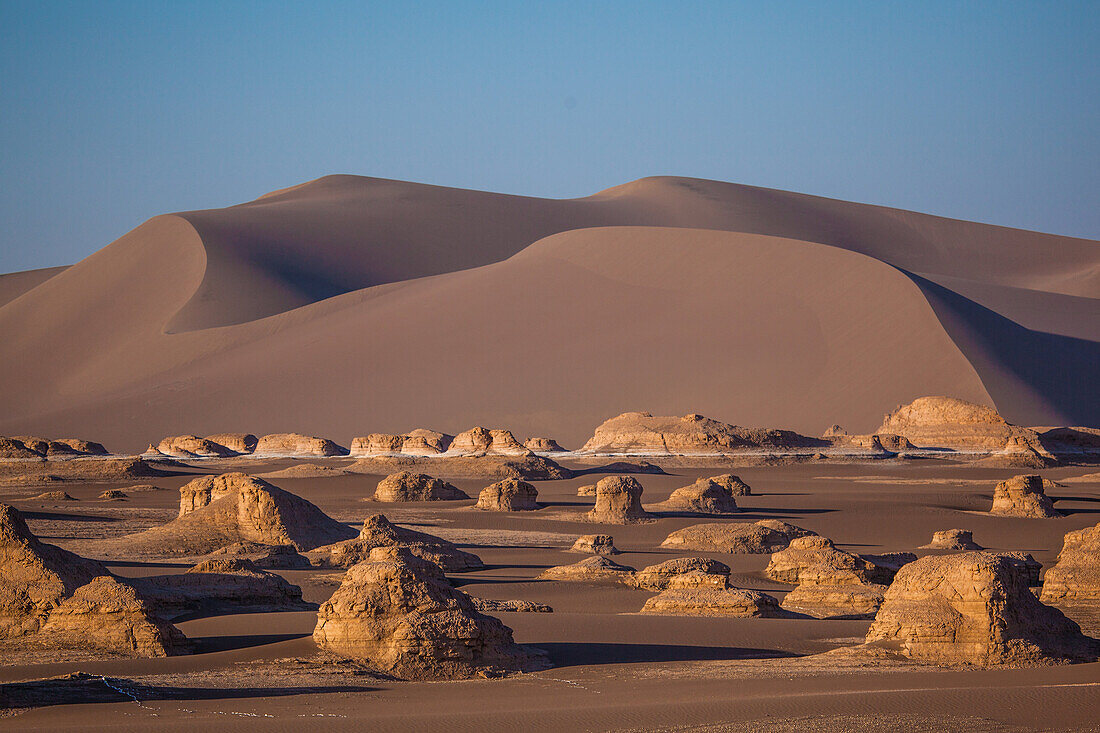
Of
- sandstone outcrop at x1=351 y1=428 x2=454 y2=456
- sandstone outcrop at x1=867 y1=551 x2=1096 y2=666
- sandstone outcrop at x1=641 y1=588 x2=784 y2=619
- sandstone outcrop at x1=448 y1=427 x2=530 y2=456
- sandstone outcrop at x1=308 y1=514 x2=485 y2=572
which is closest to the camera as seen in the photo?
sandstone outcrop at x1=867 y1=551 x2=1096 y2=666

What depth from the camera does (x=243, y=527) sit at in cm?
1586

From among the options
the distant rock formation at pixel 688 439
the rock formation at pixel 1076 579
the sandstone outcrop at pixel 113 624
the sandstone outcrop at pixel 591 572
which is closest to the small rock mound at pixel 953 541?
the rock formation at pixel 1076 579

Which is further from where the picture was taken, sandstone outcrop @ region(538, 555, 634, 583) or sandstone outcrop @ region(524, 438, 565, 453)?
sandstone outcrop @ region(524, 438, 565, 453)

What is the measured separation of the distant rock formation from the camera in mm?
40156

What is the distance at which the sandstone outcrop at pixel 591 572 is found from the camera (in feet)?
45.6

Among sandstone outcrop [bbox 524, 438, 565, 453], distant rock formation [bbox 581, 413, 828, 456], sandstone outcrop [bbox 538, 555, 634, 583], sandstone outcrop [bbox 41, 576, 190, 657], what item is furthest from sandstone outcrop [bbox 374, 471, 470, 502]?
sandstone outcrop [bbox 524, 438, 565, 453]

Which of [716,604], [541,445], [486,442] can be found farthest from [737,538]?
[541,445]

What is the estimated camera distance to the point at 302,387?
69.2 m

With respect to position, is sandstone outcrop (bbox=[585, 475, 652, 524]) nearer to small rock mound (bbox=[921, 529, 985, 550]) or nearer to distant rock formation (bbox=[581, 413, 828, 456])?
small rock mound (bbox=[921, 529, 985, 550])

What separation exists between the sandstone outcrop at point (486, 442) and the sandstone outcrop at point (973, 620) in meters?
30.7

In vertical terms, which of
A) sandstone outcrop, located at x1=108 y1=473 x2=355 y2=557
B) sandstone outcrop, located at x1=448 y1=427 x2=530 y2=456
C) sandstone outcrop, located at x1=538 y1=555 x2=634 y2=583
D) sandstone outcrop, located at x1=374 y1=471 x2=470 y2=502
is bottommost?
sandstone outcrop, located at x1=538 y1=555 x2=634 y2=583

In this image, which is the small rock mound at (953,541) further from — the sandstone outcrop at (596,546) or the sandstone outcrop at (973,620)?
the sandstone outcrop at (973,620)

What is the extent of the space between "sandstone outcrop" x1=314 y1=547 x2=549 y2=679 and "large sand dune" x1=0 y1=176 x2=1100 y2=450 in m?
49.1

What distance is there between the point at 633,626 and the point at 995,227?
130456 millimetres
